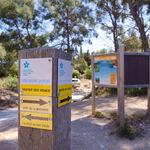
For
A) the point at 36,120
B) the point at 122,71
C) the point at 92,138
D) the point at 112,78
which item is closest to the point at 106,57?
the point at 112,78

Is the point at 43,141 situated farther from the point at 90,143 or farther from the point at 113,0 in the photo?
the point at 113,0

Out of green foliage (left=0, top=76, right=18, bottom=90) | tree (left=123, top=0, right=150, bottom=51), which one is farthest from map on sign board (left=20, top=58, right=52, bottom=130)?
green foliage (left=0, top=76, right=18, bottom=90)

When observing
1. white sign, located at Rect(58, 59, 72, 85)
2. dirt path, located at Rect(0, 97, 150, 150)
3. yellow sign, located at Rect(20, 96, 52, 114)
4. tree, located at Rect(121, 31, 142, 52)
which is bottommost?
dirt path, located at Rect(0, 97, 150, 150)

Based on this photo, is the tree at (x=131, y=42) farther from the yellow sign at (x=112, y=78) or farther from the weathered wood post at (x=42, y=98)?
the weathered wood post at (x=42, y=98)

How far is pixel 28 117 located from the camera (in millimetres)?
2344

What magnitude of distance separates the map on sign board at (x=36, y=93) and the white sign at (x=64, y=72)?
14 cm

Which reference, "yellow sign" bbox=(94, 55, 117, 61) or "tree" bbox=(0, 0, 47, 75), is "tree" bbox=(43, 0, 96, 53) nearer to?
"tree" bbox=(0, 0, 47, 75)

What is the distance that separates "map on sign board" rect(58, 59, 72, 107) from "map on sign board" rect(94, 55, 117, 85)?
235 centimetres

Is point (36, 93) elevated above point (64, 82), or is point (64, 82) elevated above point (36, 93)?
point (64, 82)

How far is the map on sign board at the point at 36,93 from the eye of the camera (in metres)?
2.23

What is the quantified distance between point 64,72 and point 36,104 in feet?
1.82

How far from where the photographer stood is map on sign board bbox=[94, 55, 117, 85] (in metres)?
4.65

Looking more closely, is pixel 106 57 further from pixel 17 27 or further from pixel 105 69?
pixel 17 27

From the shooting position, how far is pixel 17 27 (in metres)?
17.7
